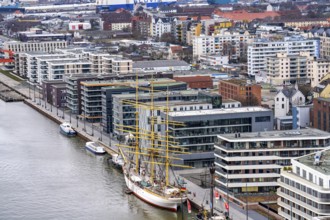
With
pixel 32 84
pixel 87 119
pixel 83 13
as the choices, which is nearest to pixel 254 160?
pixel 87 119

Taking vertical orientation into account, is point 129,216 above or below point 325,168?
below

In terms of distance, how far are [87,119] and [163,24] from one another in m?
16.7

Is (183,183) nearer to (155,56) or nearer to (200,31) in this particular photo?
(155,56)

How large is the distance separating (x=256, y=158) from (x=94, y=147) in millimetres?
4144

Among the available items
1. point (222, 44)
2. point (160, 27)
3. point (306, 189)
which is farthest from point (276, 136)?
point (160, 27)

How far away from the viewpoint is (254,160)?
1225 centimetres

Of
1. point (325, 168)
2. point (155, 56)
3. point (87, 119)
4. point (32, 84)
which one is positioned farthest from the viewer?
point (155, 56)

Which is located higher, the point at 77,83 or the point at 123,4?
the point at 123,4

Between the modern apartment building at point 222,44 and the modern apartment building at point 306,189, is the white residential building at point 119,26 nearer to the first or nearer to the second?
Answer: the modern apartment building at point 222,44

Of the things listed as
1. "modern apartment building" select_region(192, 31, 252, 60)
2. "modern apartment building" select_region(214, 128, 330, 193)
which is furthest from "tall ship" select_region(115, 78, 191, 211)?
"modern apartment building" select_region(192, 31, 252, 60)

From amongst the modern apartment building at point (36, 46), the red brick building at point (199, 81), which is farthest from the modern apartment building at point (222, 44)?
the red brick building at point (199, 81)

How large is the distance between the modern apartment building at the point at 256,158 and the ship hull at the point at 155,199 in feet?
2.24

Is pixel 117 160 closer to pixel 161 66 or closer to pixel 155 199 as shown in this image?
pixel 155 199

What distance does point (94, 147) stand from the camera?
1576 cm
